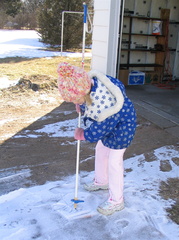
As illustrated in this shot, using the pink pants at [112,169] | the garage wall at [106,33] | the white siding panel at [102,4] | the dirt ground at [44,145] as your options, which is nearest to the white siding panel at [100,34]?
the garage wall at [106,33]

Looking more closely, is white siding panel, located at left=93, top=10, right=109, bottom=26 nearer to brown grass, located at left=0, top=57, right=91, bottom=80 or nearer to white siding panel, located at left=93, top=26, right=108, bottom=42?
white siding panel, located at left=93, top=26, right=108, bottom=42

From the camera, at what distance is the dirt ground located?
11.8 ft

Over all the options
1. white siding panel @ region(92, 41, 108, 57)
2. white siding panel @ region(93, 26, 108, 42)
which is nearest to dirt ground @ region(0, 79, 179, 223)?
white siding panel @ region(92, 41, 108, 57)

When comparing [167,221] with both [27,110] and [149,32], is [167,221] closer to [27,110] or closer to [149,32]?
[27,110]

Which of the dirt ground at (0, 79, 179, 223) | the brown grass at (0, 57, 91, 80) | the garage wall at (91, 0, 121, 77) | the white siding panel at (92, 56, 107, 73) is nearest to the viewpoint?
the dirt ground at (0, 79, 179, 223)

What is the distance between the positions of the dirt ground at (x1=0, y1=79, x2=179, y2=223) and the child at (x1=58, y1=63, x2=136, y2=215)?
83 centimetres

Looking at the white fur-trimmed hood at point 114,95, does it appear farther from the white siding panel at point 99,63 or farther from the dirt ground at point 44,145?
the white siding panel at point 99,63

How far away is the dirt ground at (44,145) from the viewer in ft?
11.8

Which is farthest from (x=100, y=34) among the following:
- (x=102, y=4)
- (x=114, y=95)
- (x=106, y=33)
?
(x=114, y=95)

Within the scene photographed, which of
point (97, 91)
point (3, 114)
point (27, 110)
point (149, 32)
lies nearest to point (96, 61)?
point (27, 110)

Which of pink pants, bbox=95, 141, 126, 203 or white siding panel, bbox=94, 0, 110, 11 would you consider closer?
pink pants, bbox=95, 141, 126, 203

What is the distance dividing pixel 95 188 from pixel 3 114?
3.44 m

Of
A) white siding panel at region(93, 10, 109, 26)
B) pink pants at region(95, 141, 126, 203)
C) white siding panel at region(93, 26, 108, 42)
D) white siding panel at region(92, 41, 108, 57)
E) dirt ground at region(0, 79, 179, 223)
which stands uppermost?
white siding panel at region(93, 10, 109, 26)

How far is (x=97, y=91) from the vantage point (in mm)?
2506
